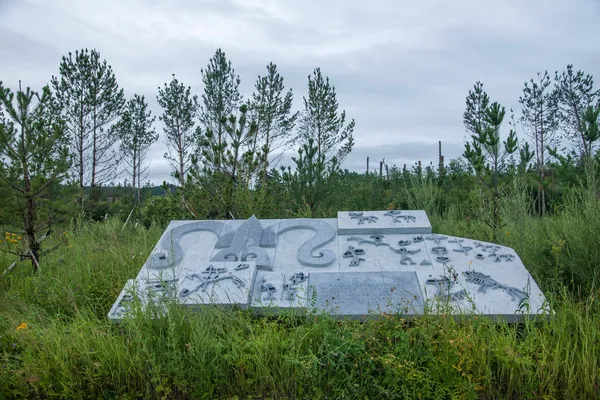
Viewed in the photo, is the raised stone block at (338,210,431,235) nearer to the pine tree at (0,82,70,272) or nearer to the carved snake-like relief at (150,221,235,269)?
the carved snake-like relief at (150,221,235,269)

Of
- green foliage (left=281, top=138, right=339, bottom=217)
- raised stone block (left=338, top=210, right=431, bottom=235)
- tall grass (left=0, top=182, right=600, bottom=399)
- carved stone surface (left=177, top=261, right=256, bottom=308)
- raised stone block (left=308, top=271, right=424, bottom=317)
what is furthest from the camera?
green foliage (left=281, top=138, right=339, bottom=217)

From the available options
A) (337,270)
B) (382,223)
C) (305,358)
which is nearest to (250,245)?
(337,270)

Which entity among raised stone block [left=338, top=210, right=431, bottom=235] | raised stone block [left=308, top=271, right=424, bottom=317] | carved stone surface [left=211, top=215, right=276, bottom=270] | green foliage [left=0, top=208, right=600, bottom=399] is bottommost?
green foliage [left=0, top=208, right=600, bottom=399]

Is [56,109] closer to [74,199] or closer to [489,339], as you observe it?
[74,199]

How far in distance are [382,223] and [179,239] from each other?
2.37 metres

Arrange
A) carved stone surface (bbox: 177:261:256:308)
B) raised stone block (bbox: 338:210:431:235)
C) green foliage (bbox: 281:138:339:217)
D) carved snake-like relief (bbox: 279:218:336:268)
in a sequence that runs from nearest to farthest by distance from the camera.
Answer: carved stone surface (bbox: 177:261:256:308) → carved snake-like relief (bbox: 279:218:336:268) → raised stone block (bbox: 338:210:431:235) → green foliage (bbox: 281:138:339:217)

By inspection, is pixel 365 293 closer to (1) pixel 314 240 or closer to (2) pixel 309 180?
(1) pixel 314 240

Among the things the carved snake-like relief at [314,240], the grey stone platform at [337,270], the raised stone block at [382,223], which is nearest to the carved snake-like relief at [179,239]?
the grey stone platform at [337,270]

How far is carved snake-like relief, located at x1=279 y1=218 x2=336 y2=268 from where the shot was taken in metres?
4.92

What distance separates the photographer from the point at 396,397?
3.33 metres

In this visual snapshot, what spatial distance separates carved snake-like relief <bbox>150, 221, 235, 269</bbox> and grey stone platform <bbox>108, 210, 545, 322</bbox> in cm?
1

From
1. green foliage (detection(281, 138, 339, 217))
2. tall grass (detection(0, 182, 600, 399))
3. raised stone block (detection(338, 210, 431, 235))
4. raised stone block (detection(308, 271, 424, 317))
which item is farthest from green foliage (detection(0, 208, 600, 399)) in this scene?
green foliage (detection(281, 138, 339, 217))

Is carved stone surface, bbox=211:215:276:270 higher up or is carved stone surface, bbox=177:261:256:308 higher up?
carved stone surface, bbox=211:215:276:270

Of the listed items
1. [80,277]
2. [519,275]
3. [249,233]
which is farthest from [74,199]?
[519,275]
